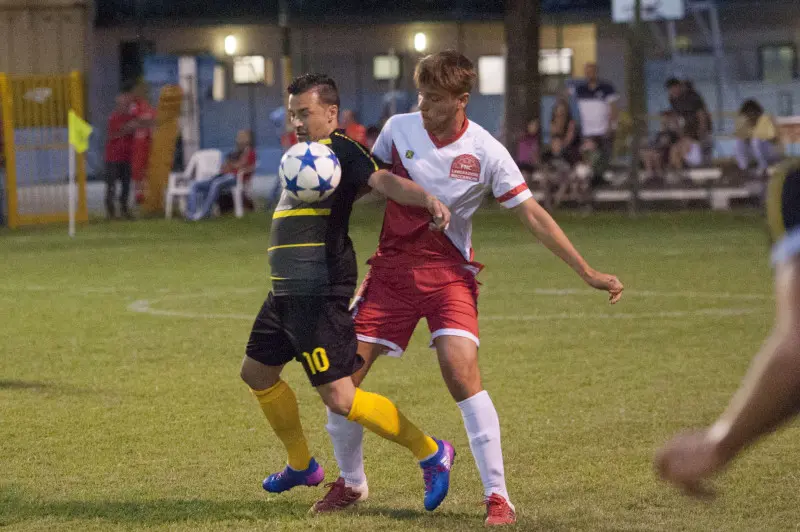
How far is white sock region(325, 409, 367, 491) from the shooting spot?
550cm

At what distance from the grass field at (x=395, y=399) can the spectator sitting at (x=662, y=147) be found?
6406 mm

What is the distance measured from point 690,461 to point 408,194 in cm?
286

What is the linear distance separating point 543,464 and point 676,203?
54.8 feet

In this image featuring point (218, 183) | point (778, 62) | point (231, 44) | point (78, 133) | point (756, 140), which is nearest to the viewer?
point (78, 133)

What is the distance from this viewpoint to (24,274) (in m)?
15.6

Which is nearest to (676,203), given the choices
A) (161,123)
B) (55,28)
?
(161,123)

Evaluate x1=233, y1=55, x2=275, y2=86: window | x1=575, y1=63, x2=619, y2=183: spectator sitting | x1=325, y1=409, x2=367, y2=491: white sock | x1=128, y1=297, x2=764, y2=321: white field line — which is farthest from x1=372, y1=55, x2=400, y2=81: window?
x1=325, y1=409, x2=367, y2=491: white sock

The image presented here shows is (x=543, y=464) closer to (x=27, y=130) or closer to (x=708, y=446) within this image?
(x=708, y=446)

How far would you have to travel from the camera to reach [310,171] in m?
5.05

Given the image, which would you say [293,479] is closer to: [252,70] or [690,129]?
[690,129]

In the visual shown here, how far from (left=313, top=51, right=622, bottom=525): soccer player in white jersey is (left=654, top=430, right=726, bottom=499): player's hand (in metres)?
2.81

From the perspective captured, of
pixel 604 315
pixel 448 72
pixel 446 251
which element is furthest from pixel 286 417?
pixel 604 315

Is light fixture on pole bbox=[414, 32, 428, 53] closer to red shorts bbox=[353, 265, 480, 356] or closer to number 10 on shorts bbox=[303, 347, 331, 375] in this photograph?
red shorts bbox=[353, 265, 480, 356]

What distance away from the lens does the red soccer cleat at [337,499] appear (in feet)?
18.0
